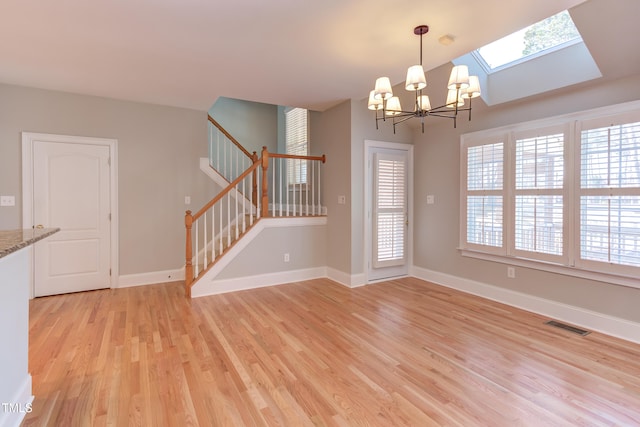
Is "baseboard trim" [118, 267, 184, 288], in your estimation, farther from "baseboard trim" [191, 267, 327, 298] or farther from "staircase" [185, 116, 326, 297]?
"baseboard trim" [191, 267, 327, 298]

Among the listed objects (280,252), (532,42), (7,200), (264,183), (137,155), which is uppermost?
(532,42)

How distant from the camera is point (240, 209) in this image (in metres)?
5.66

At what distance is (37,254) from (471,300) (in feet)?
18.1

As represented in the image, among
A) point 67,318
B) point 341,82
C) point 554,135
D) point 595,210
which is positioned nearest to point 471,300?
point 595,210

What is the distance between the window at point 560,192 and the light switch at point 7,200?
5784 mm

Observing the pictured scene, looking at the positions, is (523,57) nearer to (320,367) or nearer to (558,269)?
(558,269)

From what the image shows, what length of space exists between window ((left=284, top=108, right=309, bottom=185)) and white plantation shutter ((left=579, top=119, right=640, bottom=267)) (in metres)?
3.86

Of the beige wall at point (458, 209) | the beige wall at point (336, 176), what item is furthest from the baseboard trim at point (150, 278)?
the beige wall at point (458, 209)

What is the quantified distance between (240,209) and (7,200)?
9.78ft

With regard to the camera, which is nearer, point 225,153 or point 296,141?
point 225,153

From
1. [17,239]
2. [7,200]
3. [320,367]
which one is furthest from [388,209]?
[7,200]

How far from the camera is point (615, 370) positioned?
2.40 metres

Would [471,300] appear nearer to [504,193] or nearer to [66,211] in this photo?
[504,193]

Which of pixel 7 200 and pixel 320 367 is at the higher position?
pixel 7 200
